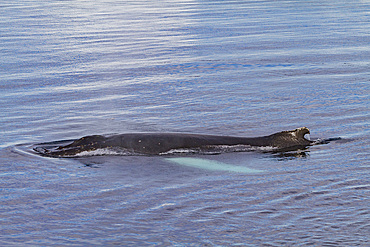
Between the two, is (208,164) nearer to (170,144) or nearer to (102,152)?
(170,144)

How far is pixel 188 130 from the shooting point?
11.8 m

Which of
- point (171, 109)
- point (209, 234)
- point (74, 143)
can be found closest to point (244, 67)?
point (171, 109)

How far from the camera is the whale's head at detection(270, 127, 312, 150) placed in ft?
34.2

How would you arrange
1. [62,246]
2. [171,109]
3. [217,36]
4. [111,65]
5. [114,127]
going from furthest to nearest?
[217,36] < [111,65] < [171,109] < [114,127] < [62,246]

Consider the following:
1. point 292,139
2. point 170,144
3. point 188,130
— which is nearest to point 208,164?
point 170,144

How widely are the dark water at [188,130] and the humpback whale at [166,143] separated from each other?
279 mm

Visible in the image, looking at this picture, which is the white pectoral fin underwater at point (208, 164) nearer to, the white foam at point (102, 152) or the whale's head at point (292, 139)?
the white foam at point (102, 152)

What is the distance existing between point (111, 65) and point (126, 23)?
15513mm

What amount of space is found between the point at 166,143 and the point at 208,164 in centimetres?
100

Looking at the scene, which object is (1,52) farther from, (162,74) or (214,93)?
(214,93)

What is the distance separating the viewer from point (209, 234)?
6770 mm

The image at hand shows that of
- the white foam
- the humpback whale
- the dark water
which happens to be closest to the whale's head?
the humpback whale

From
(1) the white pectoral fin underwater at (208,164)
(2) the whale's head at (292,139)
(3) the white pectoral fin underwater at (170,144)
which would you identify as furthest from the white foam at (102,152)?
(2) the whale's head at (292,139)

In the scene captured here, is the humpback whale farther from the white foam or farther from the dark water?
the dark water
